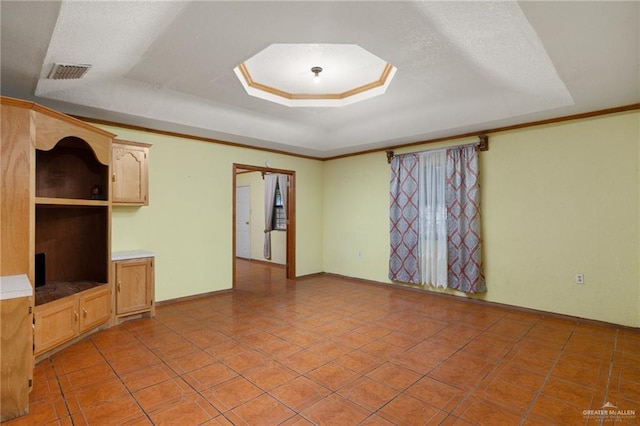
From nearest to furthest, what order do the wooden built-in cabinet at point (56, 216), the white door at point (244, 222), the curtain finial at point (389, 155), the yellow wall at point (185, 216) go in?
1. the wooden built-in cabinet at point (56, 216)
2. the yellow wall at point (185, 216)
3. the curtain finial at point (389, 155)
4. the white door at point (244, 222)

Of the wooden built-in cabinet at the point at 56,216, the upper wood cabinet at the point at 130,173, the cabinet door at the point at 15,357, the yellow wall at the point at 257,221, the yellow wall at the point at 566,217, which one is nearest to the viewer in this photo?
the cabinet door at the point at 15,357

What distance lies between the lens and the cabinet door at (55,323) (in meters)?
2.67

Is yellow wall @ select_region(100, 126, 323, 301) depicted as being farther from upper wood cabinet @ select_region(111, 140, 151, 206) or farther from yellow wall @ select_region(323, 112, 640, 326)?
yellow wall @ select_region(323, 112, 640, 326)

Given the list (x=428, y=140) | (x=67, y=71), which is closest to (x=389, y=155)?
(x=428, y=140)

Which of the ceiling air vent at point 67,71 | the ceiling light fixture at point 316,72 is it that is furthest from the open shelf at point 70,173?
the ceiling light fixture at point 316,72

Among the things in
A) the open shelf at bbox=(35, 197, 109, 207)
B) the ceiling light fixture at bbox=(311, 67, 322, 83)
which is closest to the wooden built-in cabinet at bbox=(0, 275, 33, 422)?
the open shelf at bbox=(35, 197, 109, 207)

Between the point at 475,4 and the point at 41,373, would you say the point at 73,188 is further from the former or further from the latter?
the point at 475,4

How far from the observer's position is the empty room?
7.19 ft

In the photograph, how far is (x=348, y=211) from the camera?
6.46m

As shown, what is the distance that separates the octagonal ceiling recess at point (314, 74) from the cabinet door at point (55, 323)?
2766 mm

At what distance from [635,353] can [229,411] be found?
144 inches

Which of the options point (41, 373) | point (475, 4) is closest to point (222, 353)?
point (41, 373)

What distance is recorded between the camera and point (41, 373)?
2617 mm

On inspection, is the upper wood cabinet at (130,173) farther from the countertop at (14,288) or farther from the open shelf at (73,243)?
→ the countertop at (14,288)
